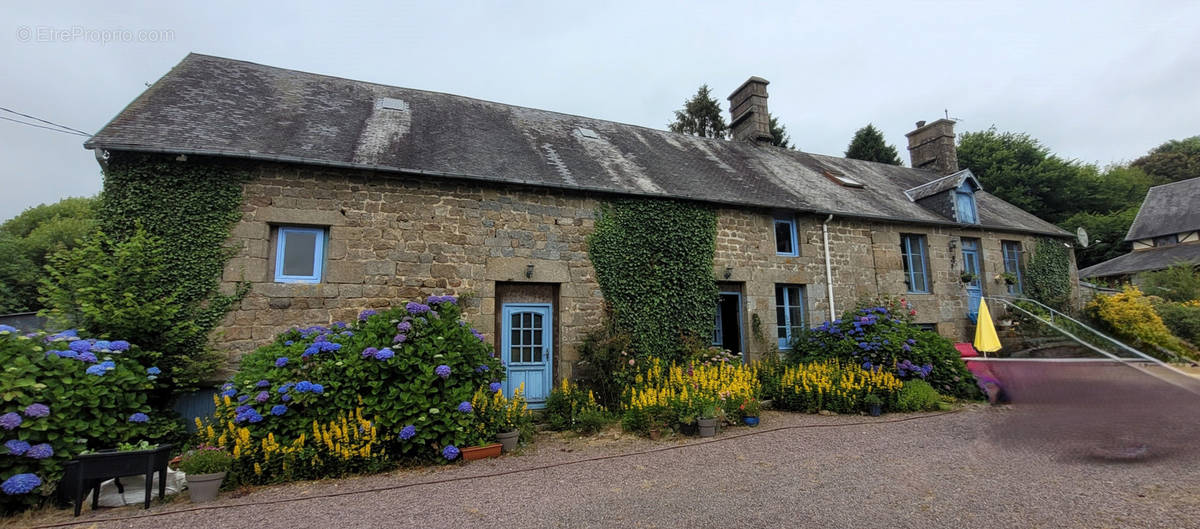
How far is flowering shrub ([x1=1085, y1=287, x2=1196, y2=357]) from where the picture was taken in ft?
33.1

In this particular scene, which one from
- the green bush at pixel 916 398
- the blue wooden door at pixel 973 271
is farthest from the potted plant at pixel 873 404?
the blue wooden door at pixel 973 271

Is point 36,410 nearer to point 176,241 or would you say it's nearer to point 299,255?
point 176,241

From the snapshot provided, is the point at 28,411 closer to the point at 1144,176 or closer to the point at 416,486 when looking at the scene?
the point at 416,486

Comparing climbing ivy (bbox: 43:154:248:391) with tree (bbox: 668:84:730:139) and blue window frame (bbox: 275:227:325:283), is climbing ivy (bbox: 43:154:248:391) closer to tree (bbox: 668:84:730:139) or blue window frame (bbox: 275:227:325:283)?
blue window frame (bbox: 275:227:325:283)

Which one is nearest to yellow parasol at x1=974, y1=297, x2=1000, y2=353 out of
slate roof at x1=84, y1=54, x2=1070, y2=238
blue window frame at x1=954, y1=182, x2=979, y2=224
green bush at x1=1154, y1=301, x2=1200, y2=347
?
slate roof at x1=84, y1=54, x2=1070, y2=238

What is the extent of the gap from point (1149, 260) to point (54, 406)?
29969 millimetres

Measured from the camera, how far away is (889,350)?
332 inches

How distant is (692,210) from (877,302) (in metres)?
4.22

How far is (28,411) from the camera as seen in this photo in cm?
395

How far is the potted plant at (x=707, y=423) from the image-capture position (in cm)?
622

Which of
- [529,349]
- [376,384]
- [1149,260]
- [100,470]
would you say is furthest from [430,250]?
[1149,260]

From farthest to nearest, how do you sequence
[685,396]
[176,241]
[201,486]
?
[685,396], [176,241], [201,486]

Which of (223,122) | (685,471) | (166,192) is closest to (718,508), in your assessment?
(685,471)

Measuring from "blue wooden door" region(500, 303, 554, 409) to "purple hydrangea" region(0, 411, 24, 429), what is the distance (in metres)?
4.89
